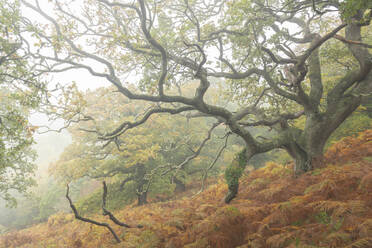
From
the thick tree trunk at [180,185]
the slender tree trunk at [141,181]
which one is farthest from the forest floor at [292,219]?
the thick tree trunk at [180,185]

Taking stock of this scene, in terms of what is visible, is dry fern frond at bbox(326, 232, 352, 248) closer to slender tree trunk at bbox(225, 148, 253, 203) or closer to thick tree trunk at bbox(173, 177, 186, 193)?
slender tree trunk at bbox(225, 148, 253, 203)

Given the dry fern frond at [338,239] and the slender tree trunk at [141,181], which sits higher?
the dry fern frond at [338,239]

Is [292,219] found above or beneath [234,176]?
beneath

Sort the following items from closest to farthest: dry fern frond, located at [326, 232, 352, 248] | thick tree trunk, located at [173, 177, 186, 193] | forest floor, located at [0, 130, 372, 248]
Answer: dry fern frond, located at [326, 232, 352, 248]
forest floor, located at [0, 130, 372, 248]
thick tree trunk, located at [173, 177, 186, 193]

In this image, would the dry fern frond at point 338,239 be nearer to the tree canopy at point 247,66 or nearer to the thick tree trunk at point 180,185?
the tree canopy at point 247,66

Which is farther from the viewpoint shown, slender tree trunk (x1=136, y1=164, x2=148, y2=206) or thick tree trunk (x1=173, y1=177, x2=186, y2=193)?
thick tree trunk (x1=173, y1=177, x2=186, y2=193)

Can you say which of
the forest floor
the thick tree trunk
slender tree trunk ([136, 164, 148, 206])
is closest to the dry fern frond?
the forest floor

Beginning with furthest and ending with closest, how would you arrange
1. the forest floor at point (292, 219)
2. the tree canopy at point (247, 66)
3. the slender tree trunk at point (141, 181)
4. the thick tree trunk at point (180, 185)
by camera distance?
the thick tree trunk at point (180, 185)
the slender tree trunk at point (141, 181)
the tree canopy at point (247, 66)
the forest floor at point (292, 219)

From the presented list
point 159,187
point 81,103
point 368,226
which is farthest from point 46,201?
point 368,226

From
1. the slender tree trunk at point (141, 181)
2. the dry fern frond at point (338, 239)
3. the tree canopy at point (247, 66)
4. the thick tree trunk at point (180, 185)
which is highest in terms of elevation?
the tree canopy at point (247, 66)

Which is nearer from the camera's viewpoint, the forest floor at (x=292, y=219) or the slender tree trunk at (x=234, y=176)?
the forest floor at (x=292, y=219)

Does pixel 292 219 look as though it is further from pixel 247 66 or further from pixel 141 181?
pixel 141 181

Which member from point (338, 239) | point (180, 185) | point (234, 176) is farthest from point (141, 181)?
point (338, 239)

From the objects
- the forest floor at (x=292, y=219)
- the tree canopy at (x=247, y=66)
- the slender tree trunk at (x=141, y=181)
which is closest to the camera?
the forest floor at (x=292, y=219)
